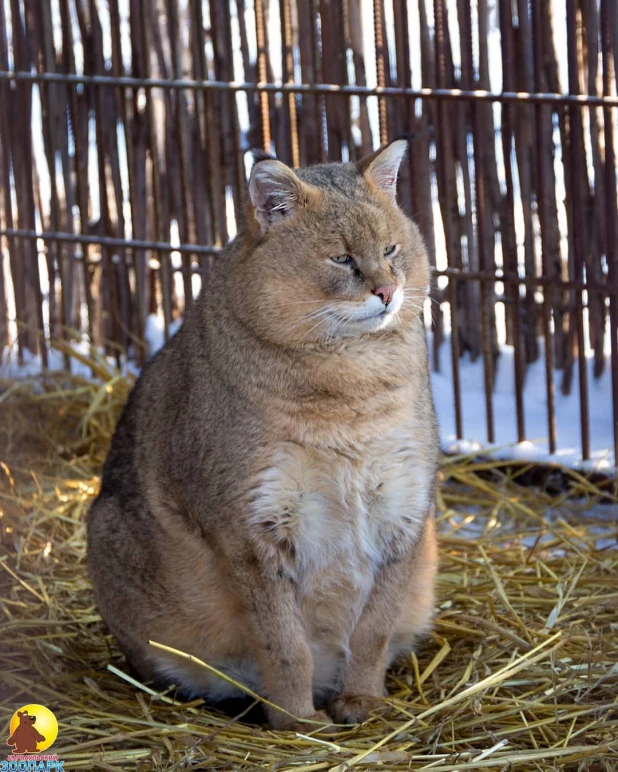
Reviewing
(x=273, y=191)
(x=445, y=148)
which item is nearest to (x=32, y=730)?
(x=273, y=191)

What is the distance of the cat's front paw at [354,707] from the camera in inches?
120

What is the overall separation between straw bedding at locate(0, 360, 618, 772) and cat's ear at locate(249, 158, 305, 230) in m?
1.30

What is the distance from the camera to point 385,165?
312cm

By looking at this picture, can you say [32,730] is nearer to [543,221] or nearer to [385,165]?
[385,165]

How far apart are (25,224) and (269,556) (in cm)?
353

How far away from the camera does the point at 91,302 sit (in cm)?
576

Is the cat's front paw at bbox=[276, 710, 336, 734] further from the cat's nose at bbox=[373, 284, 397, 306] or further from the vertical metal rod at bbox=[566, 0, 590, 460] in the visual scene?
the vertical metal rod at bbox=[566, 0, 590, 460]

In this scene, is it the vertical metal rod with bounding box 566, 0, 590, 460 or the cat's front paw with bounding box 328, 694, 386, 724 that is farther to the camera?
the vertical metal rod with bounding box 566, 0, 590, 460

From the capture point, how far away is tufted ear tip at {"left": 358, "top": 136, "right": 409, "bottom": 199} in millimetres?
3084

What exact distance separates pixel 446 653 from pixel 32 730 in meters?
1.25

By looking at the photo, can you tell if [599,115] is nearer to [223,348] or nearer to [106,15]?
[223,348]

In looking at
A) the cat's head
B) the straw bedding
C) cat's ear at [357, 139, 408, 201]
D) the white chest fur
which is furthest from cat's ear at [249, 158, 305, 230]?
the straw bedding

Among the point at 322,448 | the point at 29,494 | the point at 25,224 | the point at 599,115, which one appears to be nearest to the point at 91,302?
the point at 25,224

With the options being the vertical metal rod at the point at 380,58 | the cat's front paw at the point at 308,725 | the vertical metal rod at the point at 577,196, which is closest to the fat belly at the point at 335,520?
the cat's front paw at the point at 308,725
